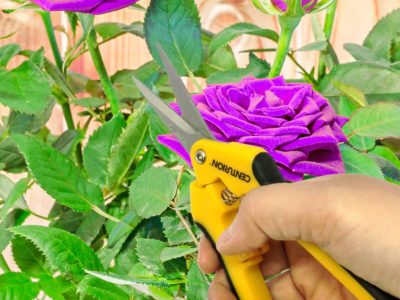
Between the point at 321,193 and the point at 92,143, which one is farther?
the point at 92,143

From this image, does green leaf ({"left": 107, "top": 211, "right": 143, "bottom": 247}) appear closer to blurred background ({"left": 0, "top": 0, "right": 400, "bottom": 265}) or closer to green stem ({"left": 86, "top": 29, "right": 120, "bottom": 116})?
green stem ({"left": 86, "top": 29, "right": 120, "bottom": 116})

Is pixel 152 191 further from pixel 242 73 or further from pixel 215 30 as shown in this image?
pixel 215 30

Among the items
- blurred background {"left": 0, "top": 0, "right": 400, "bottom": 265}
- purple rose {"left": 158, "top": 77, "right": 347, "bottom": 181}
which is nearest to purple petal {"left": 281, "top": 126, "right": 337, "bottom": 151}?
purple rose {"left": 158, "top": 77, "right": 347, "bottom": 181}

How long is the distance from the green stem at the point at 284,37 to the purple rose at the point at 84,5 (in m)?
0.06

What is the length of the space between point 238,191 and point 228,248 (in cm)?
2

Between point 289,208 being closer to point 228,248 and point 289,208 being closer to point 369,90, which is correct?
point 228,248

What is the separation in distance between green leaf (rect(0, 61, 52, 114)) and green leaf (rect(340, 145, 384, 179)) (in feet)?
0.45

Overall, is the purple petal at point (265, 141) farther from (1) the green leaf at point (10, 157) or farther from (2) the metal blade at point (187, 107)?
(1) the green leaf at point (10, 157)

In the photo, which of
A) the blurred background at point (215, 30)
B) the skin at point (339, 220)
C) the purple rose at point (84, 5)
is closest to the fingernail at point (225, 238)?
the skin at point (339, 220)

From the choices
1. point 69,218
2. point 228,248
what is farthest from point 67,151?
point 228,248

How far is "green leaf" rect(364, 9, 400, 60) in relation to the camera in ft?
1.19

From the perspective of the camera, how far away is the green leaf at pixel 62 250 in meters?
0.28

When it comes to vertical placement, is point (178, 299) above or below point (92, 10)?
below

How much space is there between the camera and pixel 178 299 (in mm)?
277
